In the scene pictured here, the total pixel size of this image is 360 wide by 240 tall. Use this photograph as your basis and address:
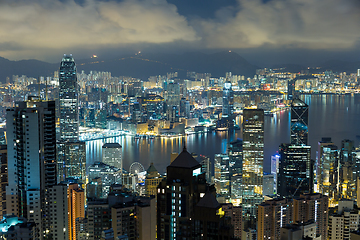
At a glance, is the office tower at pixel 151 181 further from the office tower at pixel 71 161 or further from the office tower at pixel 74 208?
the office tower at pixel 71 161

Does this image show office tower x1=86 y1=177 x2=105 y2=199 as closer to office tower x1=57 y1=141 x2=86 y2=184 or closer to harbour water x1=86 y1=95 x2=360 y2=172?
office tower x1=57 y1=141 x2=86 y2=184

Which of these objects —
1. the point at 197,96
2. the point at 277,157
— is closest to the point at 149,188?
the point at 277,157

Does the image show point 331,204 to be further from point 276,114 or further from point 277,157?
point 276,114

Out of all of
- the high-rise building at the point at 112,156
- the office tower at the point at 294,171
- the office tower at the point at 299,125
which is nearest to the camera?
the office tower at the point at 294,171

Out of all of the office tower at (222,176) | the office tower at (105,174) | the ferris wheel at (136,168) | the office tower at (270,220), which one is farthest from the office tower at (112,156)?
the office tower at (270,220)

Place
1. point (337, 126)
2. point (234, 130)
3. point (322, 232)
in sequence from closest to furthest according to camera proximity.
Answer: point (322, 232)
point (337, 126)
point (234, 130)

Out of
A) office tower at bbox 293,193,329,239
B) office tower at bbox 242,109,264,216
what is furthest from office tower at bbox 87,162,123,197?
office tower at bbox 293,193,329,239

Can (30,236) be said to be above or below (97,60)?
below
